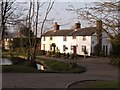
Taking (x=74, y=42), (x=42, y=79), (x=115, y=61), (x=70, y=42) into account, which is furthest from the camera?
(x=70, y=42)

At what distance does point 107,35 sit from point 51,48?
53701 millimetres

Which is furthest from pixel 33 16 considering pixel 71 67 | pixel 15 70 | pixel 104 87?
pixel 104 87

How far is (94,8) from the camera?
512 inches

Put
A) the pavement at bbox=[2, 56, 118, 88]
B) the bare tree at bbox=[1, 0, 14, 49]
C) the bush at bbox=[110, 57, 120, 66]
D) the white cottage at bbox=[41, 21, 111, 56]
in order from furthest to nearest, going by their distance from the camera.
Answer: the white cottage at bbox=[41, 21, 111, 56] < the bush at bbox=[110, 57, 120, 66] < the bare tree at bbox=[1, 0, 14, 49] < the pavement at bbox=[2, 56, 118, 88]

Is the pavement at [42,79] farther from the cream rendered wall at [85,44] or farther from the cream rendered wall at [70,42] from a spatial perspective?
the cream rendered wall at [70,42]

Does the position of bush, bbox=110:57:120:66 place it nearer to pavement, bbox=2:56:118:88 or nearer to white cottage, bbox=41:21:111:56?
white cottage, bbox=41:21:111:56

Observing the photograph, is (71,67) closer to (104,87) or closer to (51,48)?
(104,87)

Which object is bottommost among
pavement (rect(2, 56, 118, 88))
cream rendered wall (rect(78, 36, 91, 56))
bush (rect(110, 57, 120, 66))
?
pavement (rect(2, 56, 118, 88))

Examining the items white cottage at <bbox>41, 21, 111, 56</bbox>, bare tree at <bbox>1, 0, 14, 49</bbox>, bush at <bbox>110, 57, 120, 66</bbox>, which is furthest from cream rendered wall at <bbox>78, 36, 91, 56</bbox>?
bare tree at <bbox>1, 0, 14, 49</bbox>

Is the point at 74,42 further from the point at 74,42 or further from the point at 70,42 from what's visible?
the point at 70,42

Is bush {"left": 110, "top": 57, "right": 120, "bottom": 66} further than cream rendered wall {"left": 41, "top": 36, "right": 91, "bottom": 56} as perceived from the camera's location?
No

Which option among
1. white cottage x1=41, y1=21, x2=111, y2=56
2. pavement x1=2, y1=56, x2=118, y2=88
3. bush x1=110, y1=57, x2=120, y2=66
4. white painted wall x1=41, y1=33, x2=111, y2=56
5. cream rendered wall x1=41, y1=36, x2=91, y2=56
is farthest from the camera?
cream rendered wall x1=41, y1=36, x2=91, y2=56

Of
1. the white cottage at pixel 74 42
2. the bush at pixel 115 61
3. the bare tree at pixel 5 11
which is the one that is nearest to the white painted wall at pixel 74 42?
the white cottage at pixel 74 42

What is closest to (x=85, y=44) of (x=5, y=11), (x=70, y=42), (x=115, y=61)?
(x=70, y=42)
